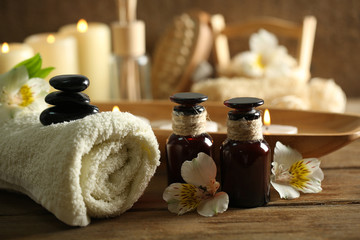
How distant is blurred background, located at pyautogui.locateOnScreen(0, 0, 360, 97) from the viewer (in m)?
1.31

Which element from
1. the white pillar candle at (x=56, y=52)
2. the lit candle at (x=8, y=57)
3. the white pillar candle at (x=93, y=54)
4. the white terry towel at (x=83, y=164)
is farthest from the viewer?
the white pillar candle at (x=93, y=54)

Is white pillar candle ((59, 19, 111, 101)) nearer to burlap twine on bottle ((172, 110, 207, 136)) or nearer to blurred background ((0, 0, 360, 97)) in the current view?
blurred background ((0, 0, 360, 97))

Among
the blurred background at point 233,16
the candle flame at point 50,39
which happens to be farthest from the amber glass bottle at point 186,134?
the blurred background at point 233,16

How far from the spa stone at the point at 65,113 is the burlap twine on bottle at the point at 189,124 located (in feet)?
0.36

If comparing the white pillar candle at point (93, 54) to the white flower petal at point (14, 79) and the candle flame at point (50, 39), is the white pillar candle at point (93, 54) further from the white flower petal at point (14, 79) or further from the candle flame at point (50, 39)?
the white flower petal at point (14, 79)

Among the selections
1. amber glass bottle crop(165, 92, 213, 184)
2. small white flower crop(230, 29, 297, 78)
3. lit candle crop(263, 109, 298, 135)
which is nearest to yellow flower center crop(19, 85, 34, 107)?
amber glass bottle crop(165, 92, 213, 184)

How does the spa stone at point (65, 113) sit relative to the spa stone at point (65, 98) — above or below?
below

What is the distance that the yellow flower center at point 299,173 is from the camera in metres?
0.66

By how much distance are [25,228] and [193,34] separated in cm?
74

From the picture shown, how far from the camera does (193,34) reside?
3.96 feet

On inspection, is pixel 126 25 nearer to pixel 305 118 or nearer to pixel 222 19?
pixel 222 19

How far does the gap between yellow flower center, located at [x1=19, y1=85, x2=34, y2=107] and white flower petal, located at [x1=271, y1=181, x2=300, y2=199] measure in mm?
364

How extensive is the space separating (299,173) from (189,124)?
17 cm

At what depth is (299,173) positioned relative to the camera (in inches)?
A: 25.8
